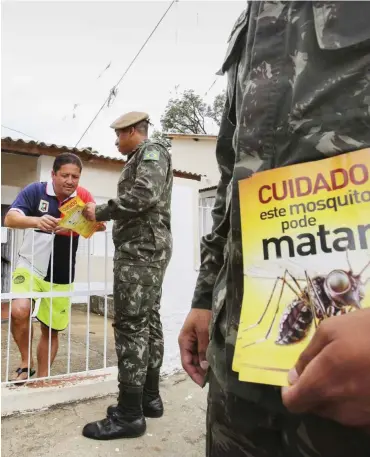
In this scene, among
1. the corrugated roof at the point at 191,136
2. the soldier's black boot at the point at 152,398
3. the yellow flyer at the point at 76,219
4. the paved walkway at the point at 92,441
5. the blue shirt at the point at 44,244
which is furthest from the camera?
the corrugated roof at the point at 191,136

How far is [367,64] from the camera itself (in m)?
0.63

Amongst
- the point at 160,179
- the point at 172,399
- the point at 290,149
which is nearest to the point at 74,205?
the point at 160,179

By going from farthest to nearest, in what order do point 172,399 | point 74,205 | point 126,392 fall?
point 172,399 < point 74,205 < point 126,392

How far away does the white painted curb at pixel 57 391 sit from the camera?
2.45m

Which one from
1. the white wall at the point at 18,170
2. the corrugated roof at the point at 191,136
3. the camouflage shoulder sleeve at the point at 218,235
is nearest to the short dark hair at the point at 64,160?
the camouflage shoulder sleeve at the point at 218,235

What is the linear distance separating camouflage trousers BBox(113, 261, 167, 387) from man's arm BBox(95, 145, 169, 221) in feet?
0.99

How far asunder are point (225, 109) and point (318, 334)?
2.20 ft

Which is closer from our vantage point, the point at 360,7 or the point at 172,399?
the point at 360,7

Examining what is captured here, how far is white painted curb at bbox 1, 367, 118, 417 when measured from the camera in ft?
8.05

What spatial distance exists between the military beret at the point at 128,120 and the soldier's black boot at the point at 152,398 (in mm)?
1561

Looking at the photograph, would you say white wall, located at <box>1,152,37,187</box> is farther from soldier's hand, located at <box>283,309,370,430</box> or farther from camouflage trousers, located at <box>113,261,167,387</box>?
soldier's hand, located at <box>283,309,370,430</box>

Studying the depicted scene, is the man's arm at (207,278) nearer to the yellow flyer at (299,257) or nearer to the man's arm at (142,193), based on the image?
the yellow flyer at (299,257)

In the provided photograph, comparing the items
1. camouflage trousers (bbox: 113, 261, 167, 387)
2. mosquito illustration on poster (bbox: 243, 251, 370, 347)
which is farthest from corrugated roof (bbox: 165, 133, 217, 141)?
Answer: mosquito illustration on poster (bbox: 243, 251, 370, 347)

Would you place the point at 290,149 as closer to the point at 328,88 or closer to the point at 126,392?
the point at 328,88
